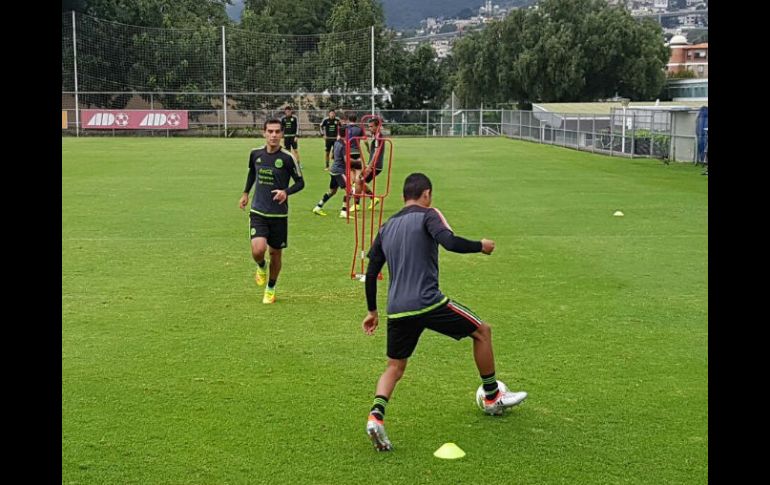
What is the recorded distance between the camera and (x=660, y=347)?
962cm

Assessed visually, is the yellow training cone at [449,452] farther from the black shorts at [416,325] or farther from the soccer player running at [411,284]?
the black shorts at [416,325]

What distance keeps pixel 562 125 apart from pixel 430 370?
42.2m

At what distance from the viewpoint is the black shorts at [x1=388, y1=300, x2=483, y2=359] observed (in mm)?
6974

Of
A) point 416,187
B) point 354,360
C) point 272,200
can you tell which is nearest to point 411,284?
point 416,187

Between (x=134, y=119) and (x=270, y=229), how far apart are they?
159 feet

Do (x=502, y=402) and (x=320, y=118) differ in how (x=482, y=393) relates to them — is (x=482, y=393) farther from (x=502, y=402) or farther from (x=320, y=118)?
(x=320, y=118)

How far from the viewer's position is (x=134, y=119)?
189 feet

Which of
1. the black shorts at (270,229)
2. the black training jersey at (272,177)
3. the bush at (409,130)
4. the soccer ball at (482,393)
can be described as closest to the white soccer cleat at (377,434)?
the soccer ball at (482,393)

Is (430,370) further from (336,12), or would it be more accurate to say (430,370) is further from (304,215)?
(336,12)

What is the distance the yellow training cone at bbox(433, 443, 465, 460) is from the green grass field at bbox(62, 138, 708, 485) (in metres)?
0.06
